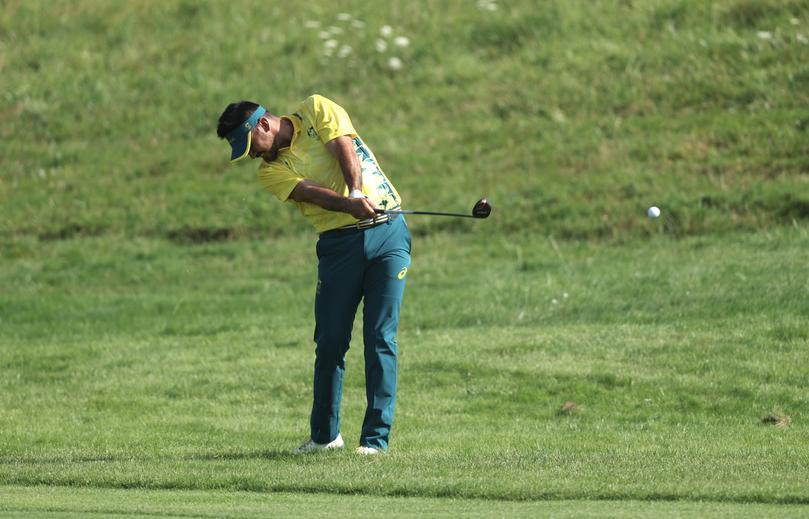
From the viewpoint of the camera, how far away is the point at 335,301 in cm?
893

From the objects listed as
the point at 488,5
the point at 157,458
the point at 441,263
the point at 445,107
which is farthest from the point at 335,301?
the point at 488,5

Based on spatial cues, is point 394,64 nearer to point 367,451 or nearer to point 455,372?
point 455,372

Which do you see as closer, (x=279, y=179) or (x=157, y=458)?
(x=279, y=179)

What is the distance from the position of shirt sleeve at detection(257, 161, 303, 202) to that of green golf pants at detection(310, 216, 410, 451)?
1.22 feet

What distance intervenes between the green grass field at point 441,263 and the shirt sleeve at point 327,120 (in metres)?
2.06

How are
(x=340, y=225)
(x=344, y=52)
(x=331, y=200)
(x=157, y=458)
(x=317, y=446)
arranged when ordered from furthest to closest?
(x=344, y=52)
(x=157, y=458)
(x=317, y=446)
(x=340, y=225)
(x=331, y=200)

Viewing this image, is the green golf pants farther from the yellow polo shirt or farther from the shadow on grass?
the shadow on grass

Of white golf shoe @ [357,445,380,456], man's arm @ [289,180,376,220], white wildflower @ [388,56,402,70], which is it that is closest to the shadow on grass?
white golf shoe @ [357,445,380,456]

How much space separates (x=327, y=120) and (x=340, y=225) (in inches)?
26.2

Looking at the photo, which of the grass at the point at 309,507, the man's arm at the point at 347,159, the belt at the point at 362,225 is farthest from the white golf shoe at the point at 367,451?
the man's arm at the point at 347,159

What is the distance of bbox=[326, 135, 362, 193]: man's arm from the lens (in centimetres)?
875

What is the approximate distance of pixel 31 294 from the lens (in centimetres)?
1831

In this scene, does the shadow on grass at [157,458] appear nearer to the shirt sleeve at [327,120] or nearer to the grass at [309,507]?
the grass at [309,507]

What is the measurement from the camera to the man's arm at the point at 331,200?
28.2 feet
